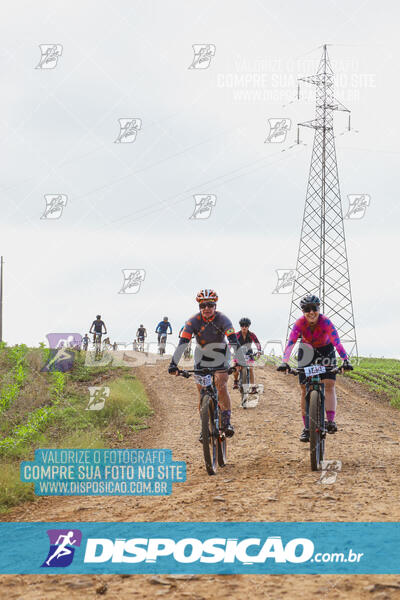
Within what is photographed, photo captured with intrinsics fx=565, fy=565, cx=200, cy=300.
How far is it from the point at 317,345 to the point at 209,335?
1804mm

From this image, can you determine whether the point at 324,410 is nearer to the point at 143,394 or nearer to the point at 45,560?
the point at 45,560

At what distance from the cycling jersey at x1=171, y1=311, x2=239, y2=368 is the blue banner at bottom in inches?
144

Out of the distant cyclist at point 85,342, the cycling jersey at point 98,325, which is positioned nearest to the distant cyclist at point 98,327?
the cycling jersey at point 98,325

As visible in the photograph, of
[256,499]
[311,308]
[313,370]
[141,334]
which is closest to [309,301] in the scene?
[311,308]

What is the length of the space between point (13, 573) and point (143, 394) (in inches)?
550

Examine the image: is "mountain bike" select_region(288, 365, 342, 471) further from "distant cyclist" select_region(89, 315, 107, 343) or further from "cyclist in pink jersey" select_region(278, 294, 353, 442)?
"distant cyclist" select_region(89, 315, 107, 343)

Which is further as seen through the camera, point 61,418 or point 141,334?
point 141,334

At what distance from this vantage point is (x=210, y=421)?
878 cm

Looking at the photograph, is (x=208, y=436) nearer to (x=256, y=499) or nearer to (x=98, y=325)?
(x=256, y=499)

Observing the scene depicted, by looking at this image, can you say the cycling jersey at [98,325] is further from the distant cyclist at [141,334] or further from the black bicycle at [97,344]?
the distant cyclist at [141,334]

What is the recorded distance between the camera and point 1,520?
24.4 feet

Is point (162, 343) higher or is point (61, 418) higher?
point (162, 343)

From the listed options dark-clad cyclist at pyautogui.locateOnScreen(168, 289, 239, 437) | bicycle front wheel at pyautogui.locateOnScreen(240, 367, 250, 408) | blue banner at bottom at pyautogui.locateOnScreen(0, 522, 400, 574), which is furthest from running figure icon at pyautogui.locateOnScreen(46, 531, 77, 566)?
bicycle front wheel at pyautogui.locateOnScreen(240, 367, 250, 408)

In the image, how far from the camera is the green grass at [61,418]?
1087 cm
